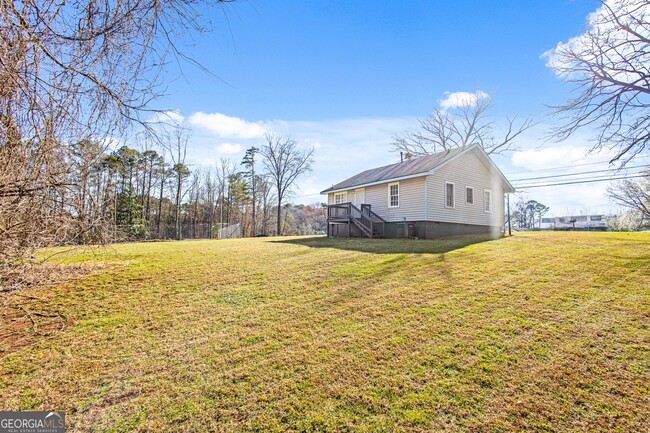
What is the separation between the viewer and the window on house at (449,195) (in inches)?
595

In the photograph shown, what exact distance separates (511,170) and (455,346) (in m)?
32.7

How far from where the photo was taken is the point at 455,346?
10.7ft

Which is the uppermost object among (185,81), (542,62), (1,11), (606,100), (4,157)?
(542,62)

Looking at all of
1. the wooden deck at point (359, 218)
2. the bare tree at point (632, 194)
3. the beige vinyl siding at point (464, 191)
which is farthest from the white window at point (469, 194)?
the bare tree at point (632, 194)

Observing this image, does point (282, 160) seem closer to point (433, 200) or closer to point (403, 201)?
point (403, 201)

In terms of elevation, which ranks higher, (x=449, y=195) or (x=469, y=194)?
(x=469, y=194)

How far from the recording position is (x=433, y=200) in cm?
1449

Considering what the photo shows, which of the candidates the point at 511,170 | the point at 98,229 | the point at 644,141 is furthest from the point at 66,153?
the point at 511,170

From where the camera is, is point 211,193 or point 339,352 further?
point 211,193

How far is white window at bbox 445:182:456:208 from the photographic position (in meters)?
15.1

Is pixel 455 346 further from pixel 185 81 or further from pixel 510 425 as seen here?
pixel 185 81

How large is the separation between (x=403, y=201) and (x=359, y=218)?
2.87 meters

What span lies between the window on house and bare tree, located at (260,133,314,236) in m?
20.8

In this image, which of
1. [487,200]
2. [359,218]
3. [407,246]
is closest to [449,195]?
[487,200]
